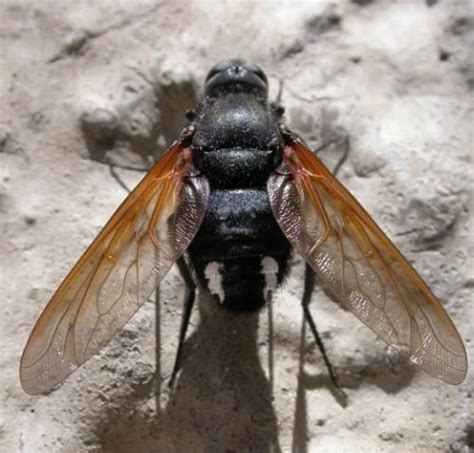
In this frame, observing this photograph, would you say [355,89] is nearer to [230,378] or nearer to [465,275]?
[465,275]

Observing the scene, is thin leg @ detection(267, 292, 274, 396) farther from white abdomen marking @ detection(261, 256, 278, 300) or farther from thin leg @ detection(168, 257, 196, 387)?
thin leg @ detection(168, 257, 196, 387)

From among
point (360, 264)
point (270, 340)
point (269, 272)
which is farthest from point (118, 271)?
point (360, 264)

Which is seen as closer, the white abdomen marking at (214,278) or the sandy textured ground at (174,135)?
the white abdomen marking at (214,278)

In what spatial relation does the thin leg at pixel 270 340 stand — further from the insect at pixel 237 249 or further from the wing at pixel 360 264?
the wing at pixel 360 264

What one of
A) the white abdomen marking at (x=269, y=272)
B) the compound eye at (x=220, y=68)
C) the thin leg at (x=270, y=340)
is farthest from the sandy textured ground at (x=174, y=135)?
the white abdomen marking at (x=269, y=272)

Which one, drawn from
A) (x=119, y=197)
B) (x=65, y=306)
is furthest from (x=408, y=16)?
(x=65, y=306)

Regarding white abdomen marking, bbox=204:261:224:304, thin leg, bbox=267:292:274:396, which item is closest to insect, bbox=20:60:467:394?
white abdomen marking, bbox=204:261:224:304
